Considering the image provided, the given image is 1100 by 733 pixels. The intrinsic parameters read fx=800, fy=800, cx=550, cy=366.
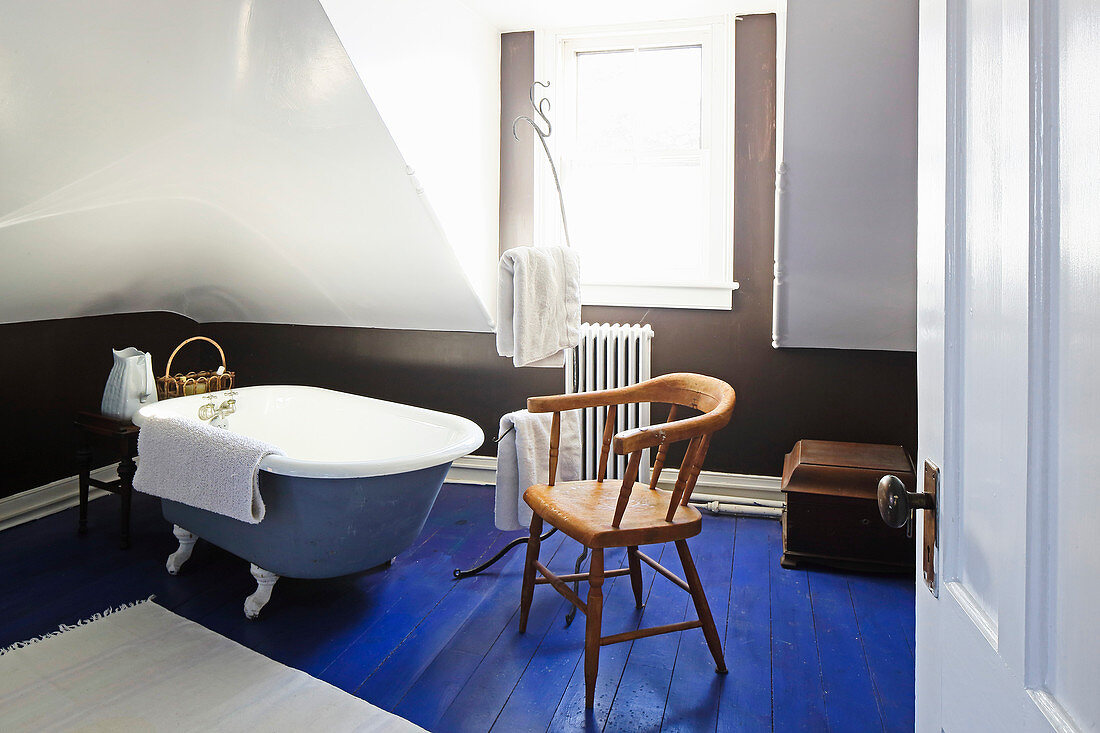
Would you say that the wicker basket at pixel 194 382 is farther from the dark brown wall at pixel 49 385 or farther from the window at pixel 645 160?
the window at pixel 645 160

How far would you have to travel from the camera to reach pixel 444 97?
→ 3.15 meters

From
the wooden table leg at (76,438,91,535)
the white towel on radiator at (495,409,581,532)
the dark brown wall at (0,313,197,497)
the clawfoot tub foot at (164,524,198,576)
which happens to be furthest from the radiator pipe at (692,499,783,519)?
the dark brown wall at (0,313,197,497)

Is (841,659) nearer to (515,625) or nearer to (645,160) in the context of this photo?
(515,625)

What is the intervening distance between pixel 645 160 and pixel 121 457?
2.58 m

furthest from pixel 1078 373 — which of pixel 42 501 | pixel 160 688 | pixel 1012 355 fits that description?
pixel 42 501

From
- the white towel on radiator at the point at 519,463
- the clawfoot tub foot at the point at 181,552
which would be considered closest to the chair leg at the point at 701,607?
the white towel on radiator at the point at 519,463

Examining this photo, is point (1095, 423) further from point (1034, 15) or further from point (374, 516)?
point (374, 516)

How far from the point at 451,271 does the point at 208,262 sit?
1247 mm

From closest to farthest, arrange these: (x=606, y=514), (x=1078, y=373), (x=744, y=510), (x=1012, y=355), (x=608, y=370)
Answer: (x=1078, y=373), (x=1012, y=355), (x=606, y=514), (x=608, y=370), (x=744, y=510)

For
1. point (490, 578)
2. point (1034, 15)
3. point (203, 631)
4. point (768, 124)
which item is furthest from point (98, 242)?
point (1034, 15)

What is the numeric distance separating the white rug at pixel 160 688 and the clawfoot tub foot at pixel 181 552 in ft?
1.34

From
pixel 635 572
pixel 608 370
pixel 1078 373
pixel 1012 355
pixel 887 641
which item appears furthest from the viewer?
pixel 608 370

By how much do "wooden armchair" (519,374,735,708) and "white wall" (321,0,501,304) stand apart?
113cm

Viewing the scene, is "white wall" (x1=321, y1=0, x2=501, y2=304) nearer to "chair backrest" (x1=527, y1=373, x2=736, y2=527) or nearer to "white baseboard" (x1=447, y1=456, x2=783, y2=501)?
"chair backrest" (x1=527, y1=373, x2=736, y2=527)
